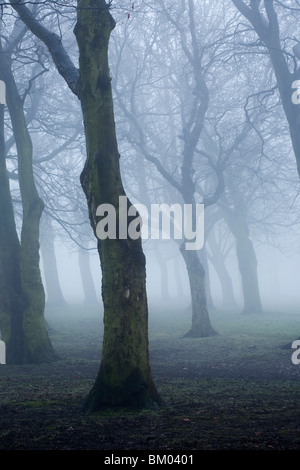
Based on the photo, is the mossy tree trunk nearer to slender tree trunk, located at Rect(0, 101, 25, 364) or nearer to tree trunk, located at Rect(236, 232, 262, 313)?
slender tree trunk, located at Rect(0, 101, 25, 364)

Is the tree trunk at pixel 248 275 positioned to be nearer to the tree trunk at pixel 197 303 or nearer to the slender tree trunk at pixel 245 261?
the slender tree trunk at pixel 245 261

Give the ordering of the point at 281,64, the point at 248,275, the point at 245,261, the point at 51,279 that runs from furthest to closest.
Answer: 1. the point at 51,279
2. the point at 245,261
3. the point at 248,275
4. the point at 281,64

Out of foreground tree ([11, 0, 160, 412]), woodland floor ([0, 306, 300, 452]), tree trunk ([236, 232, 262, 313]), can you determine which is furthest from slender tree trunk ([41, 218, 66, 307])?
foreground tree ([11, 0, 160, 412])

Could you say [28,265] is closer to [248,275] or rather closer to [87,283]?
[248,275]

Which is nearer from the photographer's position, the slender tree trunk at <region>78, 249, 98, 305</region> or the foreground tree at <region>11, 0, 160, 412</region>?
the foreground tree at <region>11, 0, 160, 412</region>

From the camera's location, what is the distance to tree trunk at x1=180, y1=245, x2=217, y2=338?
18484 mm

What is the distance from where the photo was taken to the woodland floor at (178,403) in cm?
541

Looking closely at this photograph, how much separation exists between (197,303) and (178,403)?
443 inches

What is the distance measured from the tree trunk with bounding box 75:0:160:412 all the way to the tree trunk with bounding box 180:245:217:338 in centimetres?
1145

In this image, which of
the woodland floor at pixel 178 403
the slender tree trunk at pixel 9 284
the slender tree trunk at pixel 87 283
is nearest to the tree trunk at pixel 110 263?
the woodland floor at pixel 178 403

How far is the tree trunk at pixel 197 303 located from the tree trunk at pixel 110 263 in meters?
11.4

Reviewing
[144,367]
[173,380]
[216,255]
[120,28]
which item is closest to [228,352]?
[173,380]

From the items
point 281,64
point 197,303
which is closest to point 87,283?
point 197,303

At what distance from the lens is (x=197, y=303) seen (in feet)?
61.6
